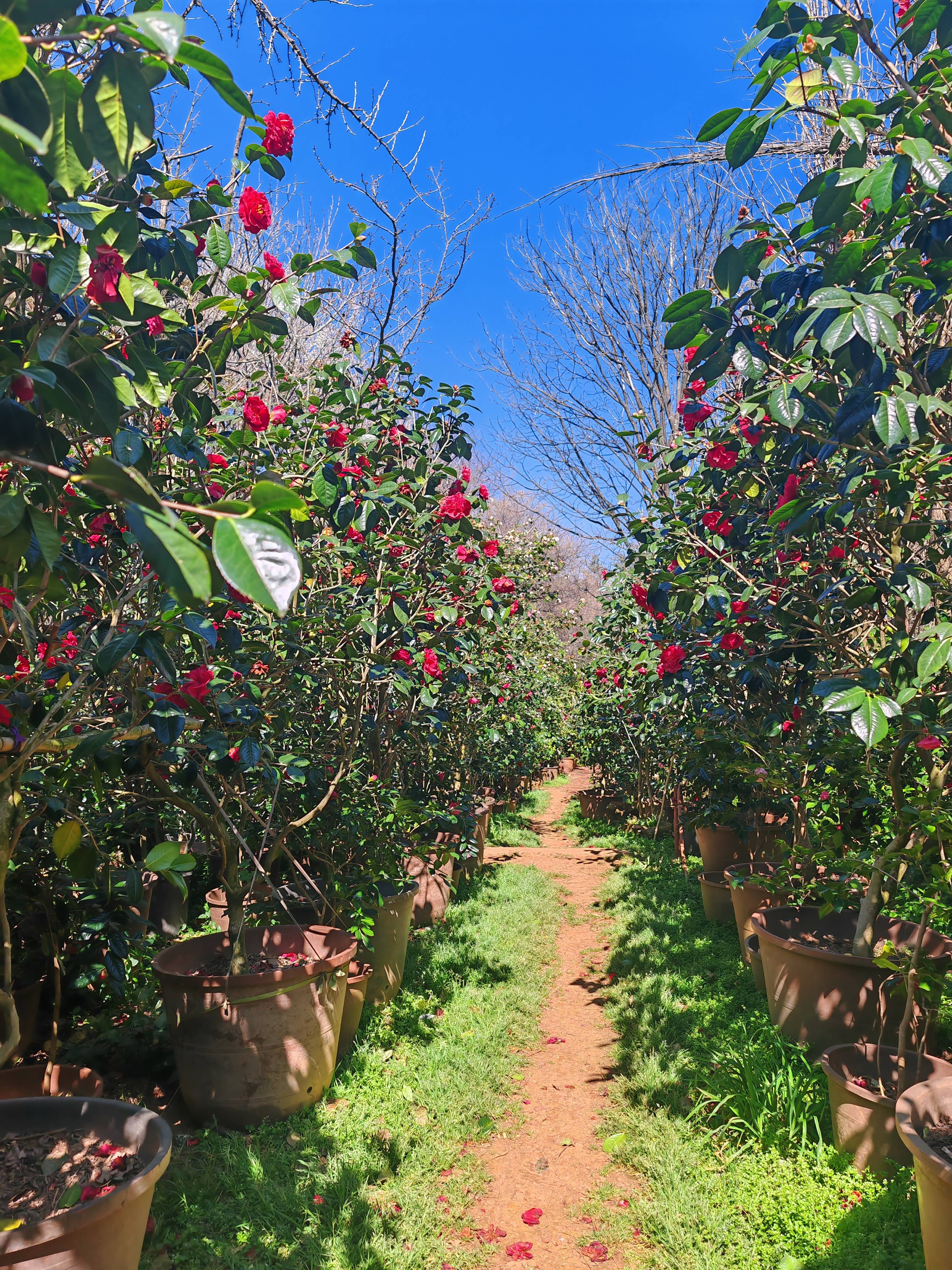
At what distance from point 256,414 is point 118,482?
64.1 inches

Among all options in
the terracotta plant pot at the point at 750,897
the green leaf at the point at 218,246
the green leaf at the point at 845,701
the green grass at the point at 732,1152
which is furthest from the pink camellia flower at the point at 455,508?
the green grass at the point at 732,1152

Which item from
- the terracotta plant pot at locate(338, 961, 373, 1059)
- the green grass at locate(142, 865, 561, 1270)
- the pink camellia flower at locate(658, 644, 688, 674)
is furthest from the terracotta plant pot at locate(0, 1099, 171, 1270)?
the pink camellia flower at locate(658, 644, 688, 674)

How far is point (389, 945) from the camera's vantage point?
345 cm

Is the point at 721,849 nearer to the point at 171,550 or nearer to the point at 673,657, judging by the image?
the point at 673,657

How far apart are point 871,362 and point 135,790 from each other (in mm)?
2567

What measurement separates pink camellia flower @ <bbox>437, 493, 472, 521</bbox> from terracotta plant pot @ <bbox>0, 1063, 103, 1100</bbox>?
1.96m

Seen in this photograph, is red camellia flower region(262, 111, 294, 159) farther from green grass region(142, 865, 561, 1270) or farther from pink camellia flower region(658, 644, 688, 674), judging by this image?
green grass region(142, 865, 561, 1270)

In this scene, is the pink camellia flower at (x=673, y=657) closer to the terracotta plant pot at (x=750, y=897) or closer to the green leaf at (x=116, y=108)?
the terracotta plant pot at (x=750, y=897)

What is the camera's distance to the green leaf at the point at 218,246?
1.61 m

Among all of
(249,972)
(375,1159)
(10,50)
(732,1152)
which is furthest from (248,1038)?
(10,50)

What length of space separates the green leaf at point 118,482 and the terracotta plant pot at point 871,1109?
87.6 inches

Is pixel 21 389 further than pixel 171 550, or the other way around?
pixel 21 389

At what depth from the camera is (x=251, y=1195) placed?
6.97 ft

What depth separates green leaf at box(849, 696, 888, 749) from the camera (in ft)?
4.30
